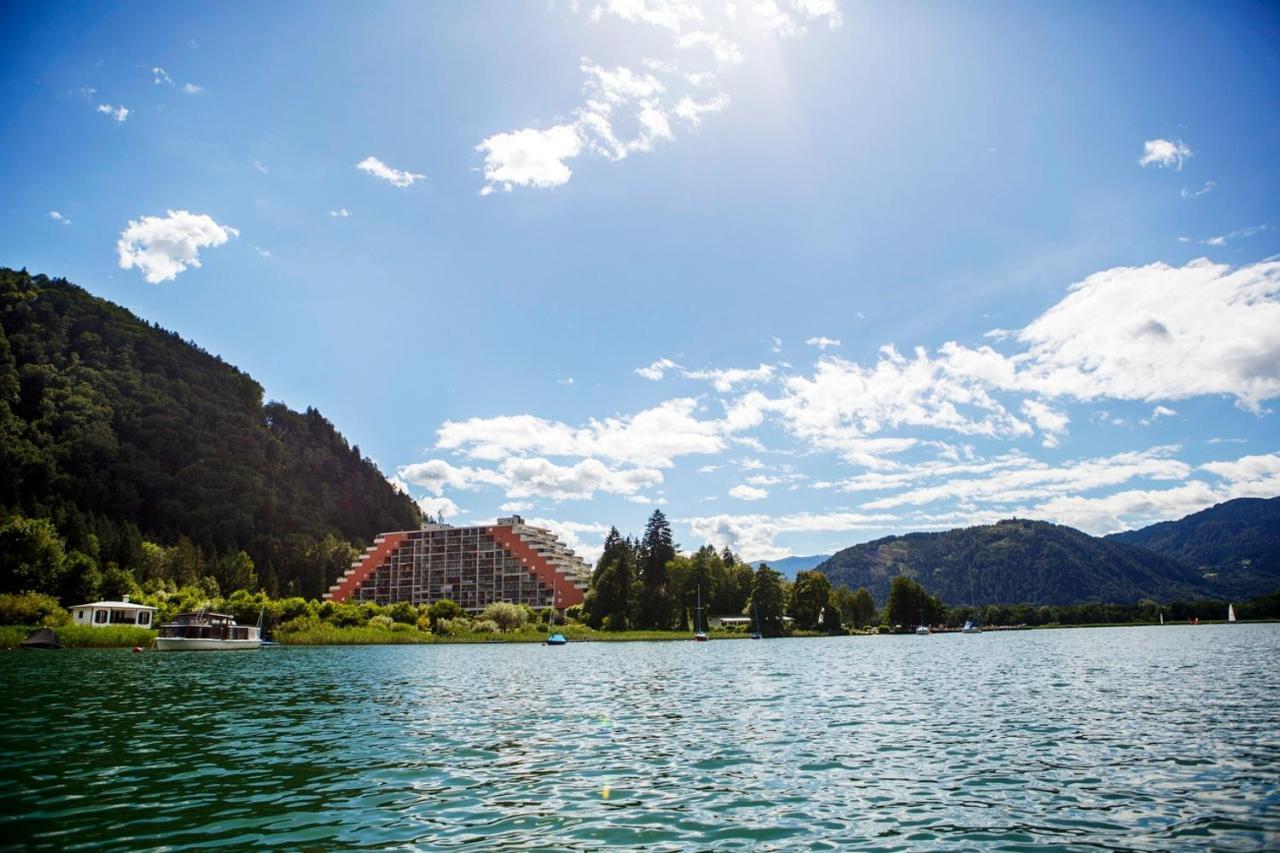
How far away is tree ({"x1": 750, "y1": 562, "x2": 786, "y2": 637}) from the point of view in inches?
6964

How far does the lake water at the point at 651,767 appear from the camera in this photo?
45.1 ft

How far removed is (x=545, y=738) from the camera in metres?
25.7

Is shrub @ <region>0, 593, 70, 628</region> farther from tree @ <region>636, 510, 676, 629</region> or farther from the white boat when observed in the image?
tree @ <region>636, 510, 676, 629</region>

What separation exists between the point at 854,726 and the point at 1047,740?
6.36 m

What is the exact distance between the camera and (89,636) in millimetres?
88750

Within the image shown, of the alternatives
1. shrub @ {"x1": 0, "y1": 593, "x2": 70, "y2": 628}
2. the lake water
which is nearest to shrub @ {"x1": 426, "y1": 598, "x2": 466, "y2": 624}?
shrub @ {"x1": 0, "y1": 593, "x2": 70, "y2": 628}

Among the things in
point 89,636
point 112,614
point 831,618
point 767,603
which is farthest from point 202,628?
point 831,618

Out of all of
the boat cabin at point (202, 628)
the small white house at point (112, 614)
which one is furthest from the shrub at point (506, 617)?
the small white house at point (112, 614)

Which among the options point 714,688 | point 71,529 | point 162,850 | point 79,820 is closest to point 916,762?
point 162,850

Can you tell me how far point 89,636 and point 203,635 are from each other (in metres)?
12.3

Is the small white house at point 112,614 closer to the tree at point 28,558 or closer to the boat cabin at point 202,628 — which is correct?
the boat cabin at point 202,628

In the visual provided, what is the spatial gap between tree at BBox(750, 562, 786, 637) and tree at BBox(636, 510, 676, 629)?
22.0 meters

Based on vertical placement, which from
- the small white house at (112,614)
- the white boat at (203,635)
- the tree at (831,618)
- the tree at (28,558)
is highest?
the tree at (28,558)

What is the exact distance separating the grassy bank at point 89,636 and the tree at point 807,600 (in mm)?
134788
